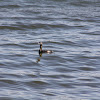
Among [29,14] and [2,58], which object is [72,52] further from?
[29,14]

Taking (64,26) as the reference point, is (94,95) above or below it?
below

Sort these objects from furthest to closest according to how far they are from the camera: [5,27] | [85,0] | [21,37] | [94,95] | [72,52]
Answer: [85,0]
[5,27]
[21,37]
[72,52]
[94,95]

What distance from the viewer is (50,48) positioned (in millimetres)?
16734

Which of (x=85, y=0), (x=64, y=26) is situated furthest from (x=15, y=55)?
(x=85, y=0)

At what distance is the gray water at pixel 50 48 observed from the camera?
11.1 meters

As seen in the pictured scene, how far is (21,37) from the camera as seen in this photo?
18672mm

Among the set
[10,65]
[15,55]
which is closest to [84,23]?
[15,55]

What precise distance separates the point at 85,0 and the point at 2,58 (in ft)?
52.4

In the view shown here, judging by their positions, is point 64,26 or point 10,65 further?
point 64,26

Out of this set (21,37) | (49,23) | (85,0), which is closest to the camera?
(21,37)

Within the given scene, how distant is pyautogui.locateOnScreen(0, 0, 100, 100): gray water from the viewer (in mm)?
11062

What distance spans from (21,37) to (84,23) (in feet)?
17.8

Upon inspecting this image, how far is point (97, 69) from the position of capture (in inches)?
526

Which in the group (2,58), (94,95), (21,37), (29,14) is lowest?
(94,95)
